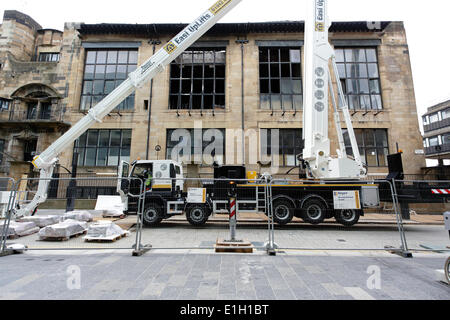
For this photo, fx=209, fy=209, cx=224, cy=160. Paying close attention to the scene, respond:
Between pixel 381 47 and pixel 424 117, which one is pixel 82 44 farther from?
pixel 424 117

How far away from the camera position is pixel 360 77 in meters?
17.5

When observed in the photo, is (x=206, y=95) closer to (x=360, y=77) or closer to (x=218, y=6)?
(x=218, y=6)

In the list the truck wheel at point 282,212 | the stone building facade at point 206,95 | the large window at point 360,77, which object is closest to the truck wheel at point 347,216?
the truck wheel at point 282,212

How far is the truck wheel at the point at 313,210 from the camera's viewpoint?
8.72 metres

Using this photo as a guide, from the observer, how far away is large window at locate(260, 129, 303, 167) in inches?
634

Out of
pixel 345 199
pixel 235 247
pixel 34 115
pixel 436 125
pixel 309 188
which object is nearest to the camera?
pixel 235 247

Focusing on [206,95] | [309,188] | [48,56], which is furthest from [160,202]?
[48,56]

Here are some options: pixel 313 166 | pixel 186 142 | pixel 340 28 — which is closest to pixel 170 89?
pixel 186 142

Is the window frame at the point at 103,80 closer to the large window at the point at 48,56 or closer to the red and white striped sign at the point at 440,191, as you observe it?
the large window at the point at 48,56

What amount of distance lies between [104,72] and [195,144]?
10306mm

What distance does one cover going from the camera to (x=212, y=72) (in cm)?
1812

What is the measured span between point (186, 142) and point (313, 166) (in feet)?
33.6

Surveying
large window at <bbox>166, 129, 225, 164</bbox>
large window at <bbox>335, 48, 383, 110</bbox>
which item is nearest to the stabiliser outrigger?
large window at <bbox>166, 129, 225, 164</bbox>

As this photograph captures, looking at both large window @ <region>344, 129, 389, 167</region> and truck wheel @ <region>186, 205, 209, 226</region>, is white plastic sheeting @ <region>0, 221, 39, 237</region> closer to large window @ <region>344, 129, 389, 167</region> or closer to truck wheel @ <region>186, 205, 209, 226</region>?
truck wheel @ <region>186, 205, 209, 226</region>
